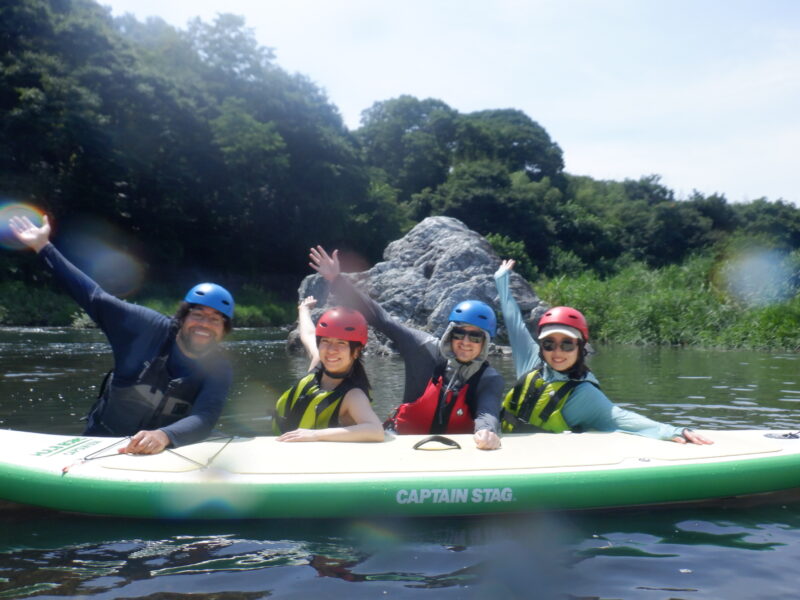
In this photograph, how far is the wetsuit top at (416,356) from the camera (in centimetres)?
421

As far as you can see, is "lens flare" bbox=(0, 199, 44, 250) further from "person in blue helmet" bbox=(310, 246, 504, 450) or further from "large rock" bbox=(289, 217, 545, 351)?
"person in blue helmet" bbox=(310, 246, 504, 450)

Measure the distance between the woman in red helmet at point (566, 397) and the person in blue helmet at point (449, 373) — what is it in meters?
0.30

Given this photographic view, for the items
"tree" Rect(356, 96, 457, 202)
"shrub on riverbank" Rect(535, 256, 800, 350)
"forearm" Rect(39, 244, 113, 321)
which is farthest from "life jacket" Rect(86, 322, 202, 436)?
"tree" Rect(356, 96, 457, 202)

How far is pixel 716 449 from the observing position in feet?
13.6

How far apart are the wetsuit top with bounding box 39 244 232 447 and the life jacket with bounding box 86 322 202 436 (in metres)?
0.04

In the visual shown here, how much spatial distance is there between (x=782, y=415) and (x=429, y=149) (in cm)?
3551

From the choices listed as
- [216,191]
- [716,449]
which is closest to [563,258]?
[216,191]

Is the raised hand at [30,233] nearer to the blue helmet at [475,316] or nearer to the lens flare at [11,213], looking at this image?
the blue helmet at [475,316]

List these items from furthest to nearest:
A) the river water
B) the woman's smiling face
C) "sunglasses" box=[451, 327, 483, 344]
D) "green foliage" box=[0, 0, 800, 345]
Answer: "green foliage" box=[0, 0, 800, 345] < the woman's smiling face < "sunglasses" box=[451, 327, 483, 344] < the river water

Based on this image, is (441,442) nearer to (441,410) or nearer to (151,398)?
(441,410)

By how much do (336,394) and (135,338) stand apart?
3.59ft

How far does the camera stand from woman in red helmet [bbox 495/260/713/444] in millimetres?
4320

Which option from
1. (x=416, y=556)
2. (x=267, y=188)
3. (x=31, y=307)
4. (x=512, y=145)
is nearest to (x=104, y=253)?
(x=31, y=307)

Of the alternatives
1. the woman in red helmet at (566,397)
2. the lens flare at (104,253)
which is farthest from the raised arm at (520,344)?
the lens flare at (104,253)
